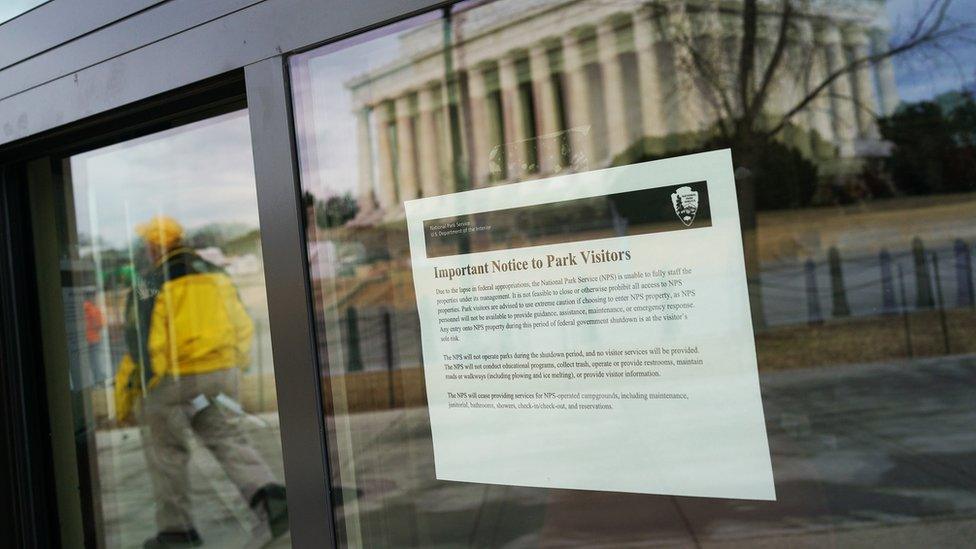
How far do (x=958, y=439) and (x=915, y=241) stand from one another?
0.41 meters

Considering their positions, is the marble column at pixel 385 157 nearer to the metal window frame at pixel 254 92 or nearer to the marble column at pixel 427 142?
the marble column at pixel 427 142

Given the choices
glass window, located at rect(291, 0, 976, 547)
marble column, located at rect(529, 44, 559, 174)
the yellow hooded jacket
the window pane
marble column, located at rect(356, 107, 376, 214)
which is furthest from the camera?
the yellow hooded jacket

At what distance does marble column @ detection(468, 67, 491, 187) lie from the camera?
189 centimetres

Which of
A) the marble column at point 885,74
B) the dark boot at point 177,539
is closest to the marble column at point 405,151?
the marble column at point 885,74

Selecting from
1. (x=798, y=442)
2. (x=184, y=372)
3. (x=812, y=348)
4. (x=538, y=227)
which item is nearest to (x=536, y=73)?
(x=538, y=227)

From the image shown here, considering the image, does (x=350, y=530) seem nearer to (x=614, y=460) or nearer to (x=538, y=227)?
→ (x=614, y=460)

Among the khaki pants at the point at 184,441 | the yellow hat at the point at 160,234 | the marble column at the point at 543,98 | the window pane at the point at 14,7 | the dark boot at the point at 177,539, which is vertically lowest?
the dark boot at the point at 177,539

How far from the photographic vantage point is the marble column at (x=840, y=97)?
1503 millimetres

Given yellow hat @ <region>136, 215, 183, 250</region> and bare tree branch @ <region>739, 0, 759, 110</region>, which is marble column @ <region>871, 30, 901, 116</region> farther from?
yellow hat @ <region>136, 215, 183, 250</region>

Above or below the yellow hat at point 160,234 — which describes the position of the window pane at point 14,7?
above

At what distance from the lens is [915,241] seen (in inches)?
58.0

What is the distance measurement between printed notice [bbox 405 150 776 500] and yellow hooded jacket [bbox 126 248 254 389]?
306 cm

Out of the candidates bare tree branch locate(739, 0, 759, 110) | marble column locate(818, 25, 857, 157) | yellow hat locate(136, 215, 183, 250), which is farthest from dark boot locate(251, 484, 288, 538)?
marble column locate(818, 25, 857, 157)

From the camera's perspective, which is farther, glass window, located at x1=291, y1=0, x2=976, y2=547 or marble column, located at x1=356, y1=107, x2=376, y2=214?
marble column, located at x1=356, y1=107, x2=376, y2=214
